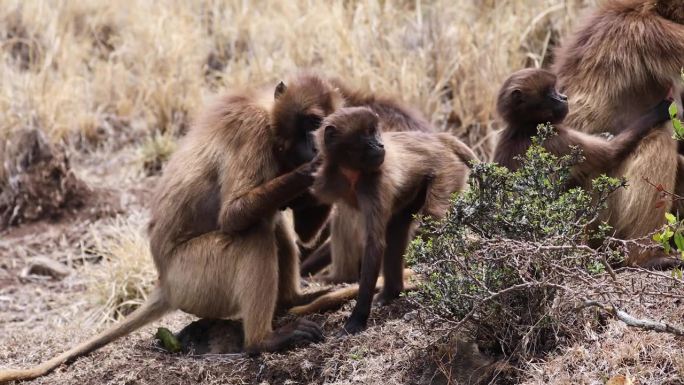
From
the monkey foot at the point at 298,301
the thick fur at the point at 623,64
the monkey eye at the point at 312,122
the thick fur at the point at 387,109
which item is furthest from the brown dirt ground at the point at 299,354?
the thick fur at the point at 623,64

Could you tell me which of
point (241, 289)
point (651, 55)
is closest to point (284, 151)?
point (241, 289)

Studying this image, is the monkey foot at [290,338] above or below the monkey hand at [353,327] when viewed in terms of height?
below

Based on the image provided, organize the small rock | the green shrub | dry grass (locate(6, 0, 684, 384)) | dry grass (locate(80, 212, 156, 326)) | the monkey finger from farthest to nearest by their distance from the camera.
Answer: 1. the small rock
2. dry grass (locate(80, 212, 156, 326))
3. the monkey finger
4. dry grass (locate(6, 0, 684, 384))
5. the green shrub

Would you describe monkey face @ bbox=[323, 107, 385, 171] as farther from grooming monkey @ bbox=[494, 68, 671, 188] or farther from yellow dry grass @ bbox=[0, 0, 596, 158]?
yellow dry grass @ bbox=[0, 0, 596, 158]

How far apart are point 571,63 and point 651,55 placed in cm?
53

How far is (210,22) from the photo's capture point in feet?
44.1

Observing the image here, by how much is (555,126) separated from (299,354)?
6.26 ft

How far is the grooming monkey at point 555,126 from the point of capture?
602 cm

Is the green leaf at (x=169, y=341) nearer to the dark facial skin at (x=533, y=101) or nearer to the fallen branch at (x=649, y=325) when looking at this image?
the dark facial skin at (x=533, y=101)

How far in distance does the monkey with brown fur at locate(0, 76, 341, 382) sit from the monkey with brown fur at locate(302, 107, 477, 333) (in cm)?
22

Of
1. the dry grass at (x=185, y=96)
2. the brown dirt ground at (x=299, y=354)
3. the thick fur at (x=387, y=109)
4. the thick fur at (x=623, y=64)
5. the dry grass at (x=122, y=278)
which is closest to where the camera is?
the brown dirt ground at (x=299, y=354)

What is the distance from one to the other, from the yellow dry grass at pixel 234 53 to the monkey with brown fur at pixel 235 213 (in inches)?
110

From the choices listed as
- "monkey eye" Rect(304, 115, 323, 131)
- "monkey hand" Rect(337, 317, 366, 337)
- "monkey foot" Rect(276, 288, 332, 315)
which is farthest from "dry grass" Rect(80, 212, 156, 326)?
"monkey hand" Rect(337, 317, 366, 337)

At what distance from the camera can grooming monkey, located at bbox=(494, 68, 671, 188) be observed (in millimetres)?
6020
